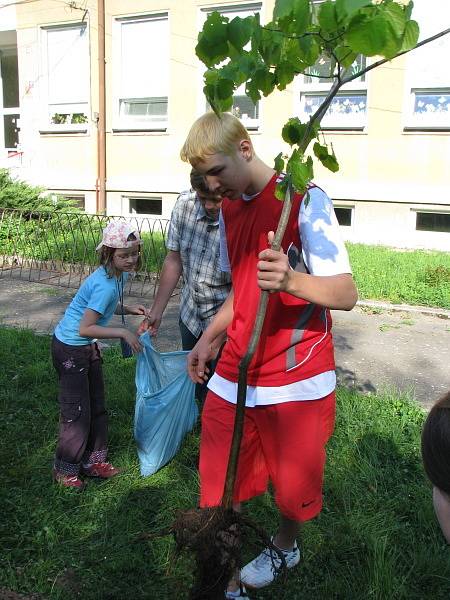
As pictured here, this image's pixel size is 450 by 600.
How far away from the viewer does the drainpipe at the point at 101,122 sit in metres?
11.9

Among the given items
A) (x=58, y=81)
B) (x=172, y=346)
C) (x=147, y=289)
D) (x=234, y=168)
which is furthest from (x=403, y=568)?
(x=58, y=81)

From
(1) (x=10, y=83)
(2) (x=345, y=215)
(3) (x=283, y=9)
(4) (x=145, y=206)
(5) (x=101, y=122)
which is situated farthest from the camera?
(1) (x=10, y=83)

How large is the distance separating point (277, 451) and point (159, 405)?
1.17 metres

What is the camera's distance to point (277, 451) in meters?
2.13

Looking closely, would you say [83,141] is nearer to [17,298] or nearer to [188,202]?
[17,298]

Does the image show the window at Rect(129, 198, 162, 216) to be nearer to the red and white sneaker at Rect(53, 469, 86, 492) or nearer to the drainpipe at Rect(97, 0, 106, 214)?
the drainpipe at Rect(97, 0, 106, 214)

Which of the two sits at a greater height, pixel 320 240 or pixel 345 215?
pixel 320 240

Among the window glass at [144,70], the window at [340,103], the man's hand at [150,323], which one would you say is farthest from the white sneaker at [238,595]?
the window glass at [144,70]

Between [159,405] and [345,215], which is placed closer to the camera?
[159,405]

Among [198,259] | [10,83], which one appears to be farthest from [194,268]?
[10,83]

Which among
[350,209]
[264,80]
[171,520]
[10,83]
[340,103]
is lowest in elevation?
[171,520]

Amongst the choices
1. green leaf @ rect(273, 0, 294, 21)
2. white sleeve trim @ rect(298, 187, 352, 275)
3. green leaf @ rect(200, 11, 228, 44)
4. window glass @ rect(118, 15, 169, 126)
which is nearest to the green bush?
window glass @ rect(118, 15, 169, 126)

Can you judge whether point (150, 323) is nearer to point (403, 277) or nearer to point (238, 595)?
point (238, 595)

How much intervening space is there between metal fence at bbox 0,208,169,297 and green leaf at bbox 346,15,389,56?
6541mm
